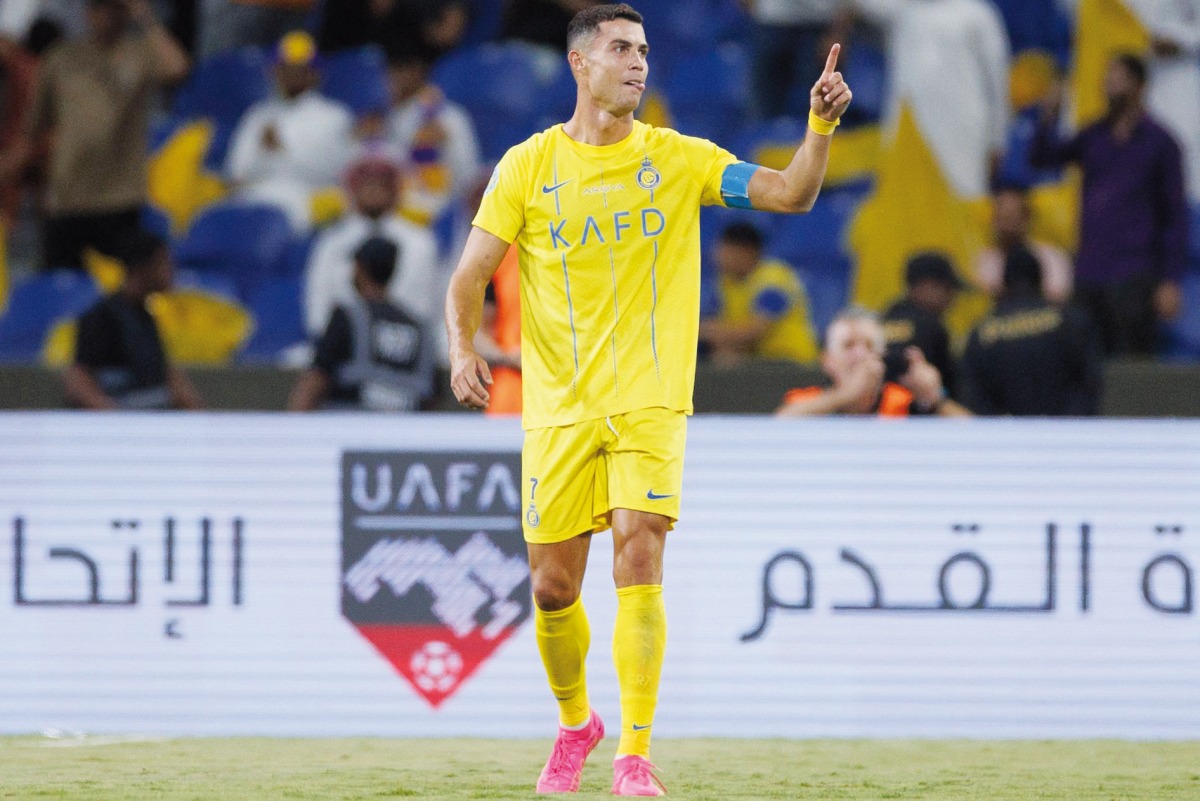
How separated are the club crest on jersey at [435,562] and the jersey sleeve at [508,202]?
162 centimetres

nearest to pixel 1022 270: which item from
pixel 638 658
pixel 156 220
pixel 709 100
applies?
pixel 709 100

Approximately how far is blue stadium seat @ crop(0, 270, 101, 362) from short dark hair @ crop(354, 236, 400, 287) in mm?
2938

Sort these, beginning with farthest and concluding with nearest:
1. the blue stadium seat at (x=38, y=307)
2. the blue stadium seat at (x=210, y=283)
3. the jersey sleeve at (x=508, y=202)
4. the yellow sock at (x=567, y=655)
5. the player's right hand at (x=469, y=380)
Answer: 1. the blue stadium seat at (x=210, y=283)
2. the blue stadium seat at (x=38, y=307)
3. the yellow sock at (x=567, y=655)
4. the jersey sleeve at (x=508, y=202)
5. the player's right hand at (x=469, y=380)

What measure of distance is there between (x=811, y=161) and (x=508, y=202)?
89 centimetres

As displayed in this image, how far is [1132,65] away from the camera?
999cm

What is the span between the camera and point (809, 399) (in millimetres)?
7535

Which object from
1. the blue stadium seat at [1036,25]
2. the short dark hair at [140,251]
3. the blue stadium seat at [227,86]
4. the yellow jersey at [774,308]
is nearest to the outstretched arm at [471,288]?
the short dark hair at [140,251]

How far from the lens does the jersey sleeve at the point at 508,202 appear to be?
214 inches

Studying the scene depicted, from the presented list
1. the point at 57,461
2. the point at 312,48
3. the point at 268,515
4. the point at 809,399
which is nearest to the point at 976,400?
the point at 809,399

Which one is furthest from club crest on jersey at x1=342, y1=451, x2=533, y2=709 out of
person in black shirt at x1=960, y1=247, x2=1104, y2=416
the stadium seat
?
the stadium seat

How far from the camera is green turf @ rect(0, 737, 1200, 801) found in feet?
17.6

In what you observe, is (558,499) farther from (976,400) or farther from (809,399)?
(976,400)

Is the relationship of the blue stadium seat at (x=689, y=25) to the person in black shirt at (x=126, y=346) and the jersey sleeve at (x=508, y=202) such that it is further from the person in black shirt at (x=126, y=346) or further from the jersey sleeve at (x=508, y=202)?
the jersey sleeve at (x=508, y=202)

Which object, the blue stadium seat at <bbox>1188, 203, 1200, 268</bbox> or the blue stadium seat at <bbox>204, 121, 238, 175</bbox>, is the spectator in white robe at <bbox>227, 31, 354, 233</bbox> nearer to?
the blue stadium seat at <bbox>204, 121, 238, 175</bbox>
